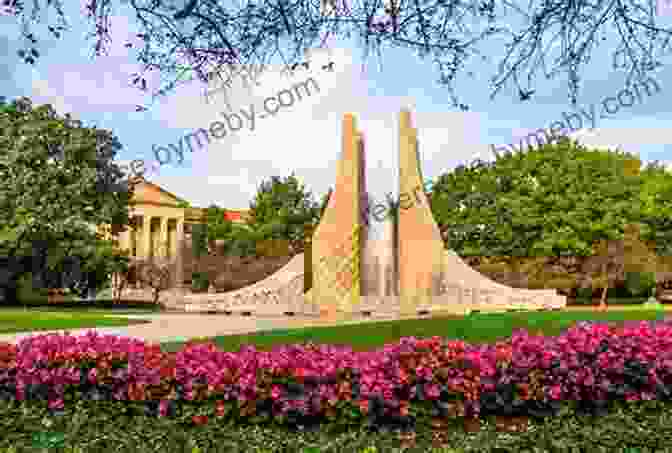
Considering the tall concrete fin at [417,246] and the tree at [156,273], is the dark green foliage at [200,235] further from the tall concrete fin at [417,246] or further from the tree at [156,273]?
the tall concrete fin at [417,246]

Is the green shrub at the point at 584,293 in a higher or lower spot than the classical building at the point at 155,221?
lower

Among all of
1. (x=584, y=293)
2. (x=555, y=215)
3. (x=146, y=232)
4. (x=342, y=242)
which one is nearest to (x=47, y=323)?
(x=342, y=242)

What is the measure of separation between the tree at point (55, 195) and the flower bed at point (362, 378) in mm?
19109

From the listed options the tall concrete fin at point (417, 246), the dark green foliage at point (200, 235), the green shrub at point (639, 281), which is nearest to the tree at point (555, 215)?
the green shrub at point (639, 281)

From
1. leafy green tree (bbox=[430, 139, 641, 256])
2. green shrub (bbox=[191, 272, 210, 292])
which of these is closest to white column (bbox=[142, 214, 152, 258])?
green shrub (bbox=[191, 272, 210, 292])

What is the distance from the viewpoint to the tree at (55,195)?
23797mm

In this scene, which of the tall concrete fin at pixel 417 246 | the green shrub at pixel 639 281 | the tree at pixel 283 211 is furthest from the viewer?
the tree at pixel 283 211

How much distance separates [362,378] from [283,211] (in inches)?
1491

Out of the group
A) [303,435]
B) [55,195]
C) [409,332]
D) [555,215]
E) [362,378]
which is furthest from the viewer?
[555,215]

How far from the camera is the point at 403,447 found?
4.64 meters

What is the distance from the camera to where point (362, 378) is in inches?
201

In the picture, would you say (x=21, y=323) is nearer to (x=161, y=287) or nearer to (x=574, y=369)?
(x=574, y=369)

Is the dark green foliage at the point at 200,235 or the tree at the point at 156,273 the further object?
the dark green foliage at the point at 200,235

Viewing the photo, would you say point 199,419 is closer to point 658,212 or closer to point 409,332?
point 409,332
